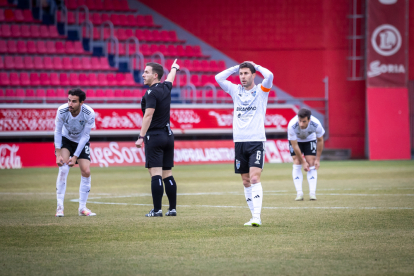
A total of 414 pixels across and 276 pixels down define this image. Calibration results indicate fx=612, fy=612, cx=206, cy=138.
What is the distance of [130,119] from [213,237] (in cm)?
2000

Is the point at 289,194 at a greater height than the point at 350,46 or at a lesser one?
lesser

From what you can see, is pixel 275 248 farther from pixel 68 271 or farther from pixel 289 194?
pixel 289 194

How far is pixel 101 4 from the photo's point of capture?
3312 centimetres

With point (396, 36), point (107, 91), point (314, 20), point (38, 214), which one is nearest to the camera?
point (38, 214)

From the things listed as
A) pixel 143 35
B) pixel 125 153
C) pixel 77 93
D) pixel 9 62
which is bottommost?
pixel 125 153

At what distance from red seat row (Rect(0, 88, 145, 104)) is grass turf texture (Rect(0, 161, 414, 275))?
1348 cm

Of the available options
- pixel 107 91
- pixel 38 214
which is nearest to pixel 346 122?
pixel 107 91

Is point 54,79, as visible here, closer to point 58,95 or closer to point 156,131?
point 58,95

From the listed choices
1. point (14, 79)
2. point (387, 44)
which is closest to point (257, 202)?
point (14, 79)

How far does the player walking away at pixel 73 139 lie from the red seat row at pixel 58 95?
53.9ft

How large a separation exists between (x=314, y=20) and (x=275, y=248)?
28.5 metres

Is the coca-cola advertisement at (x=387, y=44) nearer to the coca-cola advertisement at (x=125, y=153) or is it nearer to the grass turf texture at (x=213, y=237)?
the coca-cola advertisement at (x=125, y=153)

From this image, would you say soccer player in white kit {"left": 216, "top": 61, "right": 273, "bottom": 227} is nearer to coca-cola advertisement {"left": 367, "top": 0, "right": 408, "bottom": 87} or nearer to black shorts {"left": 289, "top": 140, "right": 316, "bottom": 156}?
black shorts {"left": 289, "top": 140, "right": 316, "bottom": 156}

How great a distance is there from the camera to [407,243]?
6508mm
